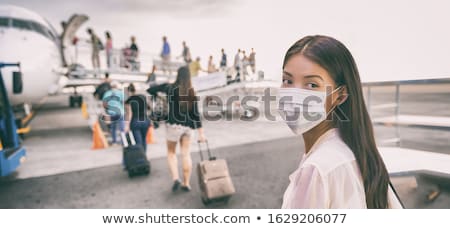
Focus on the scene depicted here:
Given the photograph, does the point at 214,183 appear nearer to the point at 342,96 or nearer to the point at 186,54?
the point at 186,54

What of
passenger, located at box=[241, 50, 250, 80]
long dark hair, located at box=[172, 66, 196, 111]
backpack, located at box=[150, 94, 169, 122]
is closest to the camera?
passenger, located at box=[241, 50, 250, 80]

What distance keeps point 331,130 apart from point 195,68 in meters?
1.70

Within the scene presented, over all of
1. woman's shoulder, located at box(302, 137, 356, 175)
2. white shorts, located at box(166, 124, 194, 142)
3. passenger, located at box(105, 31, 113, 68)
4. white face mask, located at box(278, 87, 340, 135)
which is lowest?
white shorts, located at box(166, 124, 194, 142)

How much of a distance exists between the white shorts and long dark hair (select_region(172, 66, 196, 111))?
28cm

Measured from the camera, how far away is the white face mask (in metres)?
1.21

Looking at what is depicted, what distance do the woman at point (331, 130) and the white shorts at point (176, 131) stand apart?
1.55 m

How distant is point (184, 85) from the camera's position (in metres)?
2.58

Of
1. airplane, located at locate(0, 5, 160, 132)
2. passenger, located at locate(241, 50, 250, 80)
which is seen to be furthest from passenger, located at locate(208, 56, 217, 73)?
airplane, located at locate(0, 5, 160, 132)

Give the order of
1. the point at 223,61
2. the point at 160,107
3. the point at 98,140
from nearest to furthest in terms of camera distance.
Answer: the point at 223,61, the point at 160,107, the point at 98,140

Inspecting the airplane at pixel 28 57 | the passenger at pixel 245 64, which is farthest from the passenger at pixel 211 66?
the airplane at pixel 28 57

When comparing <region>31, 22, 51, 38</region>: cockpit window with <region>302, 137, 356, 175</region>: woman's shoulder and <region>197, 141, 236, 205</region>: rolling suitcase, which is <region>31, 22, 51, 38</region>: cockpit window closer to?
<region>197, 141, 236, 205</region>: rolling suitcase

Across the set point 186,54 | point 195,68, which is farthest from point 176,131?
point 186,54

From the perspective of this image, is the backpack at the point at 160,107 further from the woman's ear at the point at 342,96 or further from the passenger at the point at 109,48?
the woman's ear at the point at 342,96

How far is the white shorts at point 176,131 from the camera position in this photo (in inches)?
104
